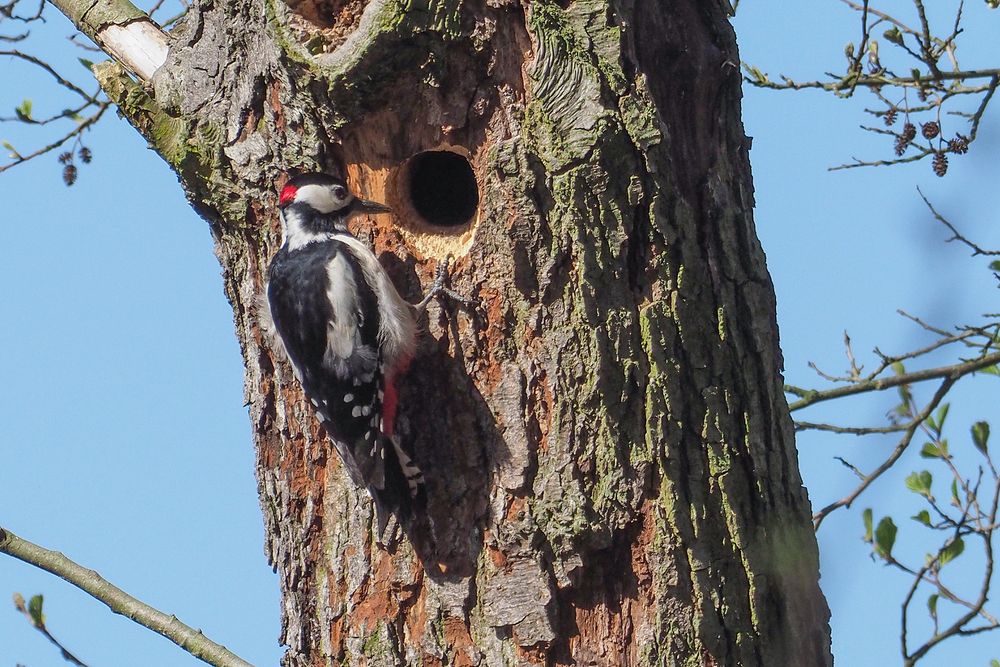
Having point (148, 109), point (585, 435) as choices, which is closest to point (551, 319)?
point (585, 435)

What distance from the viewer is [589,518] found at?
2.41 m

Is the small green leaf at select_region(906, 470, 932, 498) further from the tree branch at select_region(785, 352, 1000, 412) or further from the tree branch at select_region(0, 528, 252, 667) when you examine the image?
the tree branch at select_region(0, 528, 252, 667)

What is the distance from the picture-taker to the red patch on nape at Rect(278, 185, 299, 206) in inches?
109

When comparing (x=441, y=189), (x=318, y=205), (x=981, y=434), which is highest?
(x=441, y=189)

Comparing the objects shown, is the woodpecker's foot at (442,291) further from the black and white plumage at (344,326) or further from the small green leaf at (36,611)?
the small green leaf at (36,611)

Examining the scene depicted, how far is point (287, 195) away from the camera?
2793mm

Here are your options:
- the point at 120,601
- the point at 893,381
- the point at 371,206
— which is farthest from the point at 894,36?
the point at 120,601

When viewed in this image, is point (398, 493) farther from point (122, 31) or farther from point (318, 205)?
point (122, 31)

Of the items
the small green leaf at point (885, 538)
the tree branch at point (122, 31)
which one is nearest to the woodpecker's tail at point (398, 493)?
the tree branch at point (122, 31)

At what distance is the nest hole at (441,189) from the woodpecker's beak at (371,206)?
94mm

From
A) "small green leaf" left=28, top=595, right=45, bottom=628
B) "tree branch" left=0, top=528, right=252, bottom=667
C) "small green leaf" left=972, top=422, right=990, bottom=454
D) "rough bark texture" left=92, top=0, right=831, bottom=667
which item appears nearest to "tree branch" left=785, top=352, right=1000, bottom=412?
"small green leaf" left=972, top=422, right=990, bottom=454

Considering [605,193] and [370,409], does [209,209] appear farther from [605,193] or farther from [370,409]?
[605,193]

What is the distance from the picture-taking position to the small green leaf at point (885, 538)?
3414 mm

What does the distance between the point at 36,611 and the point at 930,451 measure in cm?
282
